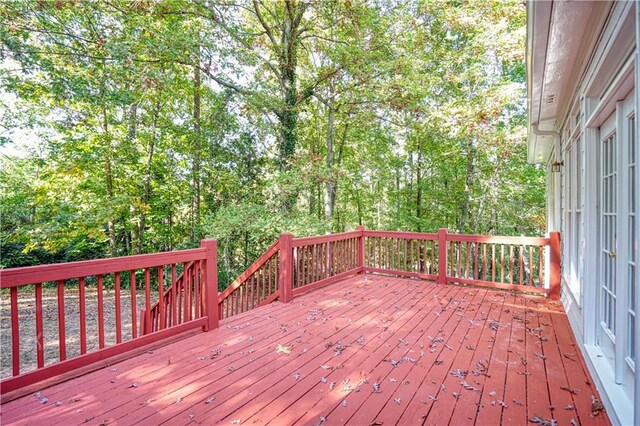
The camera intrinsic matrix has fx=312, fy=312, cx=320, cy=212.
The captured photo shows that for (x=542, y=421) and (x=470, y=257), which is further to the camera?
(x=470, y=257)

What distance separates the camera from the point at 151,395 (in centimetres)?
217

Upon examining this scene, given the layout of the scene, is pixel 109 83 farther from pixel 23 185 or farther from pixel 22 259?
pixel 22 259

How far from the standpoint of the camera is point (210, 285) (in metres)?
3.34

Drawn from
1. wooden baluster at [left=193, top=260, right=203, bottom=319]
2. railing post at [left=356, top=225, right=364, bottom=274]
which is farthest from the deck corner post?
wooden baluster at [left=193, top=260, right=203, bottom=319]

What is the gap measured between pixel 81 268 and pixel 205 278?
113cm

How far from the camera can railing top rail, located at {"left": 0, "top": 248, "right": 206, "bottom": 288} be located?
6.82 feet

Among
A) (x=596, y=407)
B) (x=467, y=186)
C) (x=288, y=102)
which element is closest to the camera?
(x=596, y=407)

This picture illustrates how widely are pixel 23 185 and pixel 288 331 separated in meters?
9.41

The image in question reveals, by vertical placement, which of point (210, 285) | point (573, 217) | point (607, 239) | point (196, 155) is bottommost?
point (210, 285)

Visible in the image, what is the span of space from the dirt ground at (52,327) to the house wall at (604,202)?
23.2 feet

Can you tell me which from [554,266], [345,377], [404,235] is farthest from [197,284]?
[554,266]

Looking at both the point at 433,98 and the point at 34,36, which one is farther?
the point at 433,98

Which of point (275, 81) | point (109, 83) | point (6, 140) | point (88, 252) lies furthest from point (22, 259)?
point (275, 81)

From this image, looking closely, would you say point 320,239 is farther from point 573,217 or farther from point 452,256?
point 573,217
